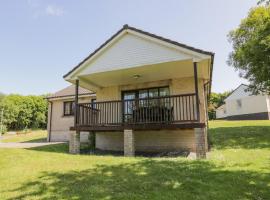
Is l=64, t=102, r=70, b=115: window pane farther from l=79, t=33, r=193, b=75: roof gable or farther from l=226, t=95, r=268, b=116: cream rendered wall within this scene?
l=226, t=95, r=268, b=116: cream rendered wall

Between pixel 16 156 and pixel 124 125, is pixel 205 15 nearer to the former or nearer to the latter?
pixel 124 125

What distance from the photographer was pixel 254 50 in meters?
16.1

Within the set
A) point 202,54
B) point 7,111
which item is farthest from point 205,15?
point 7,111

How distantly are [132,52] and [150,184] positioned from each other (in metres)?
7.16

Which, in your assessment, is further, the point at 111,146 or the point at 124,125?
the point at 111,146

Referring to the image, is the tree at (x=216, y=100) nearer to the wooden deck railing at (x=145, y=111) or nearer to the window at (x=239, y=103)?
the window at (x=239, y=103)

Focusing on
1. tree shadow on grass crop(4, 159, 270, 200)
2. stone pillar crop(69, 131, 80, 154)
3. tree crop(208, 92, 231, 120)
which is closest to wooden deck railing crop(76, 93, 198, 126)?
stone pillar crop(69, 131, 80, 154)

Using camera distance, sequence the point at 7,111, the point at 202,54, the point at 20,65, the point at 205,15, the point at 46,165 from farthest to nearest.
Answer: the point at 7,111 → the point at 20,65 → the point at 205,15 → the point at 202,54 → the point at 46,165

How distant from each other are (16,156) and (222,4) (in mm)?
11761

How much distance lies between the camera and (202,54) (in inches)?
384

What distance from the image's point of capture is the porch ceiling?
35.7 feet

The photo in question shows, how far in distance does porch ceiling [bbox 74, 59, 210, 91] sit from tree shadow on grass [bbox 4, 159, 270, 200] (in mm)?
5178

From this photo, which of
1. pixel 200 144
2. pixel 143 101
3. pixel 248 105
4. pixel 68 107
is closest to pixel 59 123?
pixel 68 107

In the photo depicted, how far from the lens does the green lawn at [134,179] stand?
482cm
